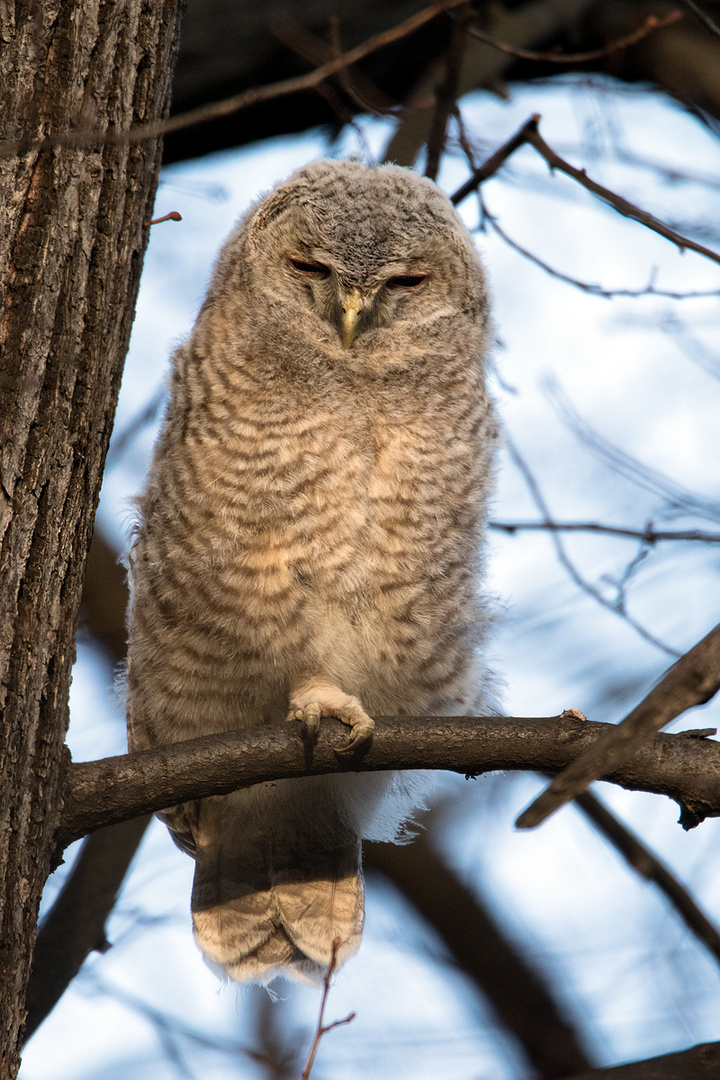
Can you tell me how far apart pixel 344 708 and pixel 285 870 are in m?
0.88

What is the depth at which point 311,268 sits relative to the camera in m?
2.87

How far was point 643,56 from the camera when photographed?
15.0ft

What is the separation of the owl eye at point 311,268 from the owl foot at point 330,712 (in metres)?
1.07

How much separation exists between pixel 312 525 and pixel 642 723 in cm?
148

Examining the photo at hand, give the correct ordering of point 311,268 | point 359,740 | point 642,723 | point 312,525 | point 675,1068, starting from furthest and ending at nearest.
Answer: point 311,268
point 312,525
point 359,740
point 675,1068
point 642,723

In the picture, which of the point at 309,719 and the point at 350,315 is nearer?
the point at 309,719

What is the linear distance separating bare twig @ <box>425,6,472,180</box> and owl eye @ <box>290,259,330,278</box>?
65cm

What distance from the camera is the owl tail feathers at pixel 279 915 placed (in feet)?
9.36

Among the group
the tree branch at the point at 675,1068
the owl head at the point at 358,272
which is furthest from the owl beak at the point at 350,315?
the tree branch at the point at 675,1068

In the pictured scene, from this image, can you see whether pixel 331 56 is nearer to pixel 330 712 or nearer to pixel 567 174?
pixel 567 174

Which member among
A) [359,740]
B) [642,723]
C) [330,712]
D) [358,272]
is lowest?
[642,723]

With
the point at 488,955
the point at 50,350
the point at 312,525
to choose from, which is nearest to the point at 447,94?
the point at 312,525

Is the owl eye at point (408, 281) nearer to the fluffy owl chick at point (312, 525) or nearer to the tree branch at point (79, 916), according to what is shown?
the fluffy owl chick at point (312, 525)

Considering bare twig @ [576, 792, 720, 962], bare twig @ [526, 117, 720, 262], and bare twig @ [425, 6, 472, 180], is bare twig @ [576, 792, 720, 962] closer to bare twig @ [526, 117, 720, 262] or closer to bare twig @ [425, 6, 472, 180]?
bare twig @ [526, 117, 720, 262]
